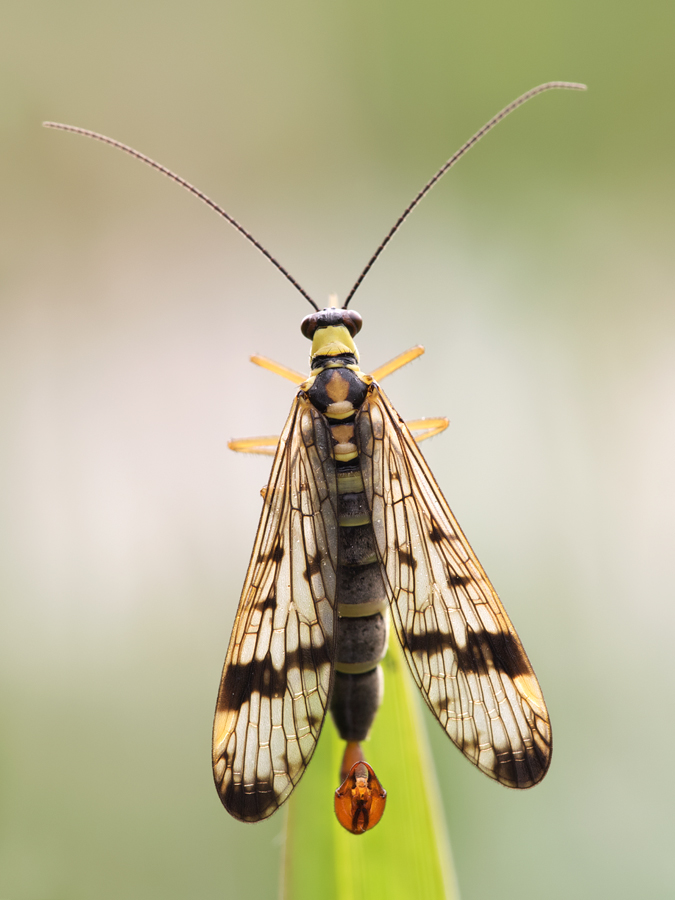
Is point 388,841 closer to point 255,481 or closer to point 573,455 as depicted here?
point 255,481

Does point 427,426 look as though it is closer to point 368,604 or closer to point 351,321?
point 351,321

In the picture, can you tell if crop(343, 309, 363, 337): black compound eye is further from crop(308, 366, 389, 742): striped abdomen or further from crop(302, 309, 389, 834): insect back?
crop(308, 366, 389, 742): striped abdomen

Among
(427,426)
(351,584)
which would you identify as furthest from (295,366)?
(351,584)

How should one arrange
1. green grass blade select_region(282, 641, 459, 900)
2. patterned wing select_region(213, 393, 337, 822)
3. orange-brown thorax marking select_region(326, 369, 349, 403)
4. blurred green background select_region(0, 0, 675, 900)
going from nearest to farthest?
green grass blade select_region(282, 641, 459, 900)
patterned wing select_region(213, 393, 337, 822)
orange-brown thorax marking select_region(326, 369, 349, 403)
blurred green background select_region(0, 0, 675, 900)

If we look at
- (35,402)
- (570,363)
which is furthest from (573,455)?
(35,402)

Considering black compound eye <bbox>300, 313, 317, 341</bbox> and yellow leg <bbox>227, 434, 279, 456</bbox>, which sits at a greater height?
black compound eye <bbox>300, 313, 317, 341</bbox>

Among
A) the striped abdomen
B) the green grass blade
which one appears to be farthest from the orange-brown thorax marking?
the green grass blade
